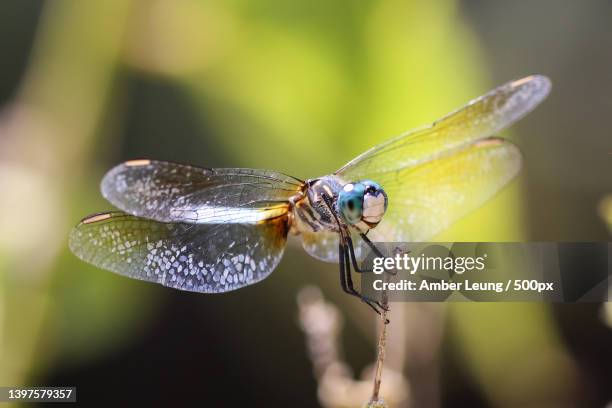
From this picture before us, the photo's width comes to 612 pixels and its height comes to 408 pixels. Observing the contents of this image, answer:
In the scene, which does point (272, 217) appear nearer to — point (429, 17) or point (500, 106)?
point (500, 106)

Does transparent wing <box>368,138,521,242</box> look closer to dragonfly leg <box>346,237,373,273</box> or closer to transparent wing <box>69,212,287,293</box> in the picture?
dragonfly leg <box>346,237,373,273</box>

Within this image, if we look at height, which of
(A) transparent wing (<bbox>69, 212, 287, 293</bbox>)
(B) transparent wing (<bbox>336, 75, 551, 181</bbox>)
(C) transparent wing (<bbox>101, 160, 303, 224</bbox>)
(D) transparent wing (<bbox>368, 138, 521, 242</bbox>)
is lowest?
(A) transparent wing (<bbox>69, 212, 287, 293</bbox>)

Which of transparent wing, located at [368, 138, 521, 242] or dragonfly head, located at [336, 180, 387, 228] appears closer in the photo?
dragonfly head, located at [336, 180, 387, 228]

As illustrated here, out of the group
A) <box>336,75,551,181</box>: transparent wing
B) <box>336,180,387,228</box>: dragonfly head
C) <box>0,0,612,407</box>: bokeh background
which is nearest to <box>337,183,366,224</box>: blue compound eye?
<box>336,180,387,228</box>: dragonfly head

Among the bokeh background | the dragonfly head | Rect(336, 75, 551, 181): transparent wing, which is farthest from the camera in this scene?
the bokeh background

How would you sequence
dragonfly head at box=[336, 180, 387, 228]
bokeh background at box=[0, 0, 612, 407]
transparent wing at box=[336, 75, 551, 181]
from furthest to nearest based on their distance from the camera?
bokeh background at box=[0, 0, 612, 407] < transparent wing at box=[336, 75, 551, 181] < dragonfly head at box=[336, 180, 387, 228]

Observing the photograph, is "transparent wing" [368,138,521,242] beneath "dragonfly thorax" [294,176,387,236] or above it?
above

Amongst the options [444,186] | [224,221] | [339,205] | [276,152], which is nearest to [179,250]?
[224,221]
